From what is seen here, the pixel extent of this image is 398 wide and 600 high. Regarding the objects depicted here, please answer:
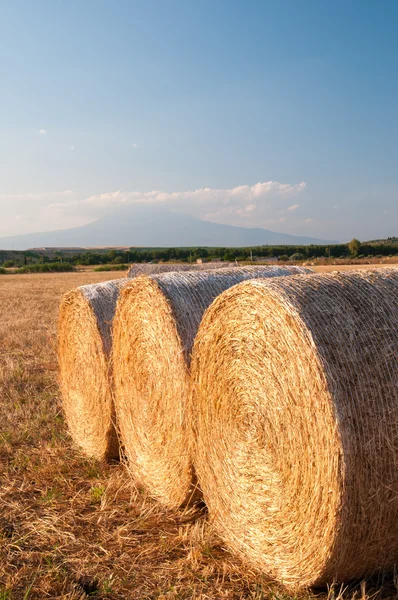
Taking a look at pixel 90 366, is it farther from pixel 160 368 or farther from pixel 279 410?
pixel 279 410

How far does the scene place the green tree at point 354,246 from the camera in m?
70.9

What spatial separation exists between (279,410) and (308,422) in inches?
11.4

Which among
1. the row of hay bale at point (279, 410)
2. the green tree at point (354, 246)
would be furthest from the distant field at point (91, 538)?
the green tree at point (354, 246)

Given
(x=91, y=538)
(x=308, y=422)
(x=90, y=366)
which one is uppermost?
(x=308, y=422)

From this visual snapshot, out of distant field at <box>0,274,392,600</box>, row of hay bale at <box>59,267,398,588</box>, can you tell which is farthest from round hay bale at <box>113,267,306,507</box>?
distant field at <box>0,274,392,600</box>

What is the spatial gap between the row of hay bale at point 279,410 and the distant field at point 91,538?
180 millimetres

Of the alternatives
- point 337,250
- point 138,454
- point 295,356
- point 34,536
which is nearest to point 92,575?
point 34,536

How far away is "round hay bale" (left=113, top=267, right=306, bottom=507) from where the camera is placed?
14.6 ft

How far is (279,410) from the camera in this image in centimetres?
342

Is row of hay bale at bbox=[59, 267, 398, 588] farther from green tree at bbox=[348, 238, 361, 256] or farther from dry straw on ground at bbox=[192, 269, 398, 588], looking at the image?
green tree at bbox=[348, 238, 361, 256]

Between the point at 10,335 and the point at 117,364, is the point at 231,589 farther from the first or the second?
the point at 10,335

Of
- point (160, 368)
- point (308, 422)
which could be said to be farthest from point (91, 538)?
point (308, 422)

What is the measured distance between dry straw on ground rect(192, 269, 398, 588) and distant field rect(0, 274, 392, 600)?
24cm

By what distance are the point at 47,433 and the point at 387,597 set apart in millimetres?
4044
